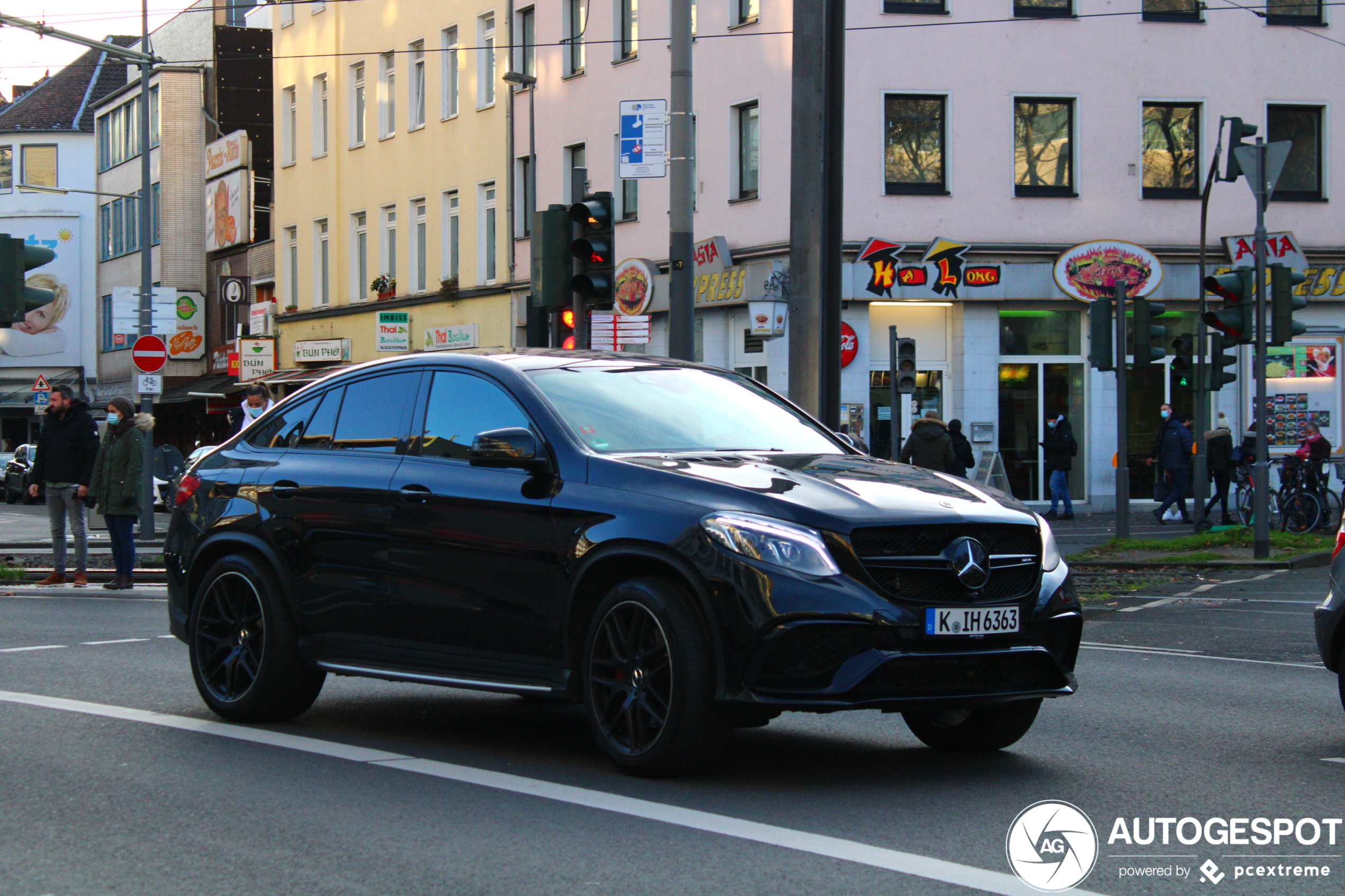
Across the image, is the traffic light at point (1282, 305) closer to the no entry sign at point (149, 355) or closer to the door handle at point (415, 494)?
the door handle at point (415, 494)

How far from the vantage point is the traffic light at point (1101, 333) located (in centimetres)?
1981

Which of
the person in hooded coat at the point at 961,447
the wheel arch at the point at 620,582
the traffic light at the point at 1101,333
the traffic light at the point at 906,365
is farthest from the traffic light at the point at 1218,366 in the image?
the wheel arch at the point at 620,582

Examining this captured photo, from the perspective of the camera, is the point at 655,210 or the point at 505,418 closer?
the point at 505,418

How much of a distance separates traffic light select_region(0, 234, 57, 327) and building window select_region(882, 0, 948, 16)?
18147mm

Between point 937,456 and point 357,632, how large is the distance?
15.7m

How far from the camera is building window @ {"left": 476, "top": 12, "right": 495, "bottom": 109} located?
38.7 m

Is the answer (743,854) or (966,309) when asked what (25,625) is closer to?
(743,854)

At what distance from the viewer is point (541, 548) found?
260 inches

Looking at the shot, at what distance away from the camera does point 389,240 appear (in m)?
43.7

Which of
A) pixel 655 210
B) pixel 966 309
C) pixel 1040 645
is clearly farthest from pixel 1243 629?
pixel 655 210

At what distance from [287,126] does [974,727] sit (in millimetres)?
44992

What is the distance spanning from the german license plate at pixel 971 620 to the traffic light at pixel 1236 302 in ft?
46.5

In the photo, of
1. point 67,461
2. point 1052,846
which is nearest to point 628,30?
point 67,461

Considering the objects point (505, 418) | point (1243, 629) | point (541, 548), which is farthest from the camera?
point (1243, 629)
